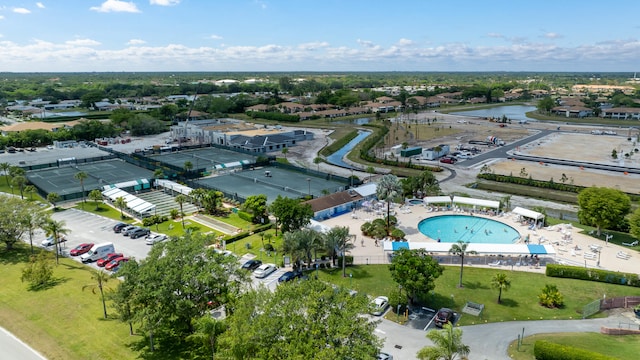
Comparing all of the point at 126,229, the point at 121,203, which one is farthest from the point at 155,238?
the point at 121,203

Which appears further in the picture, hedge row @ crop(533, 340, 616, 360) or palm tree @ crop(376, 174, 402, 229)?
palm tree @ crop(376, 174, 402, 229)

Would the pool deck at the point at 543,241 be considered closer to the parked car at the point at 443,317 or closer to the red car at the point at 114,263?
the parked car at the point at 443,317

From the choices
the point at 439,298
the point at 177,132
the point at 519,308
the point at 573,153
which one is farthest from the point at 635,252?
the point at 177,132

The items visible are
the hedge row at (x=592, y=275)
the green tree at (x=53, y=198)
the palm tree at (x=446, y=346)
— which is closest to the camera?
the palm tree at (x=446, y=346)

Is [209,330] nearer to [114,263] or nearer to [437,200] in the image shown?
[114,263]

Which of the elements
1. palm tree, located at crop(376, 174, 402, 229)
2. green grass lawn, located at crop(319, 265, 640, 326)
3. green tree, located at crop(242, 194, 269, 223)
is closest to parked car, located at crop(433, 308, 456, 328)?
green grass lawn, located at crop(319, 265, 640, 326)

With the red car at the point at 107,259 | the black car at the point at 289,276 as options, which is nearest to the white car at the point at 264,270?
the black car at the point at 289,276

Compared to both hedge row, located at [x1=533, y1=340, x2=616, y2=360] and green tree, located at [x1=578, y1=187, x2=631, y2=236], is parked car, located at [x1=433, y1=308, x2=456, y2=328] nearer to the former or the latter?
hedge row, located at [x1=533, y1=340, x2=616, y2=360]
